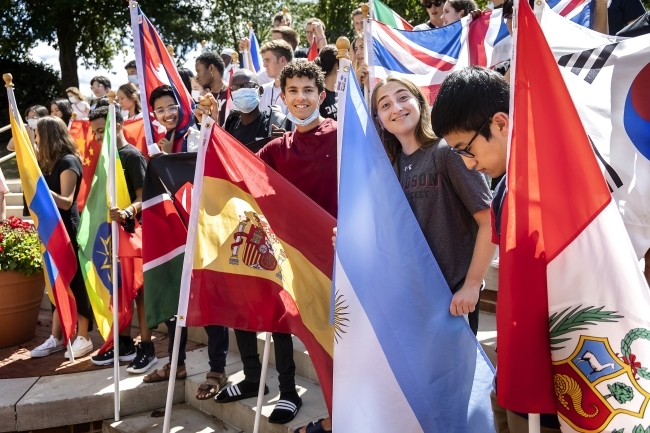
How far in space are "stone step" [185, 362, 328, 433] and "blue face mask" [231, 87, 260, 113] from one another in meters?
2.04

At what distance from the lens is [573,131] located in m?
1.75

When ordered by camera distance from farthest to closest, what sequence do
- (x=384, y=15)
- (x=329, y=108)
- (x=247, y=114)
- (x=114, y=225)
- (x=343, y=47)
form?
(x=384, y=15), (x=329, y=108), (x=114, y=225), (x=247, y=114), (x=343, y=47)

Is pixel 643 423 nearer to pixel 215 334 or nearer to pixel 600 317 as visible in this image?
pixel 600 317

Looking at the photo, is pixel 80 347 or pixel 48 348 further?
pixel 48 348

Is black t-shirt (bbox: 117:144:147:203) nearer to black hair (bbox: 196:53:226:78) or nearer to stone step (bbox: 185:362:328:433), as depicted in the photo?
black hair (bbox: 196:53:226:78)

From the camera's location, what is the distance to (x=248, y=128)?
15.5ft

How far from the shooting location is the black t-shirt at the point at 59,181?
18.7 feet

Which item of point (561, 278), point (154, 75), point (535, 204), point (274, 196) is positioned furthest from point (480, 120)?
point (154, 75)

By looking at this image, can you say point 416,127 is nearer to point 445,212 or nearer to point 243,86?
point 445,212

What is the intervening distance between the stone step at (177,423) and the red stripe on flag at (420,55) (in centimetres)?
308

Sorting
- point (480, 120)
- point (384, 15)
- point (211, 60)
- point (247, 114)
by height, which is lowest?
point (480, 120)

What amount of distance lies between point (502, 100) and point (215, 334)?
3.25 meters

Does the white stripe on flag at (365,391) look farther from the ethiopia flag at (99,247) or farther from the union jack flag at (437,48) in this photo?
the ethiopia flag at (99,247)

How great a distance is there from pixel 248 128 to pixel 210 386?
194 centimetres
